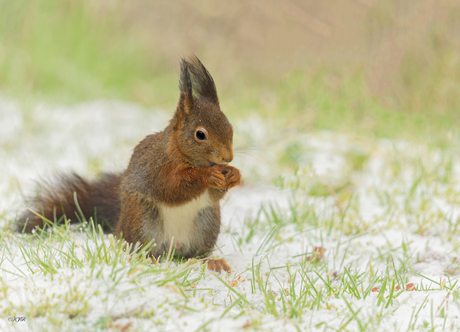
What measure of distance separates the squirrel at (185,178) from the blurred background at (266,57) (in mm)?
2438

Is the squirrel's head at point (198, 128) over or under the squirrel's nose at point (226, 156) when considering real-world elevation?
over

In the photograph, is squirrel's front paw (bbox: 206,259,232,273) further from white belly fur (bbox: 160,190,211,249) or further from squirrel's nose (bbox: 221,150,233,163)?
squirrel's nose (bbox: 221,150,233,163)

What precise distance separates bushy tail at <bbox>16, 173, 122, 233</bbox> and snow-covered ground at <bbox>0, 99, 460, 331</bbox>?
10 cm

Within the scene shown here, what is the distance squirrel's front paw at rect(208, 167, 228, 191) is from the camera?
6.68 feet

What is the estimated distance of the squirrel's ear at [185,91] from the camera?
2.06 m

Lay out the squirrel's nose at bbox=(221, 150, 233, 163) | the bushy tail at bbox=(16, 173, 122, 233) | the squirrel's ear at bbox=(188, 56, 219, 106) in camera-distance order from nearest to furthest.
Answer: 1. the squirrel's nose at bbox=(221, 150, 233, 163)
2. the squirrel's ear at bbox=(188, 56, 219, 106)
3. the bushy tail at bbox=(16, 173, 122, 233)

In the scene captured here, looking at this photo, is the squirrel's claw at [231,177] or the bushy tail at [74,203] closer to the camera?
the squirrel's claw at [231,177]

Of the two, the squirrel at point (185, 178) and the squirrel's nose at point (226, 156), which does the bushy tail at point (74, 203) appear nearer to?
the squirrel at point (185, 178)

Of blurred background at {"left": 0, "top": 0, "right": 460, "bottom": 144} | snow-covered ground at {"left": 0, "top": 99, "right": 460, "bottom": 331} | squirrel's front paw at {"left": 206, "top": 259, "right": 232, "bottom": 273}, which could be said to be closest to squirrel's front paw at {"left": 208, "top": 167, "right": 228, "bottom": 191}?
snow-covered ground at {"left": 0, "top": 99, "right": 460, "bottom": 331}

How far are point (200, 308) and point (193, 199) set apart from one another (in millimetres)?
590

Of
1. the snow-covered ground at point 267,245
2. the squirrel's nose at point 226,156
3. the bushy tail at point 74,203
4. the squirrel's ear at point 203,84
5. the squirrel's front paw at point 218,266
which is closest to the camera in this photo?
the snow-covered ground at point 267,245

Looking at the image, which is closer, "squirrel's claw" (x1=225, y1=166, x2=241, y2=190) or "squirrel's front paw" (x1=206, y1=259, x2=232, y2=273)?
"squirrel's claw" (x1=225, y1=166, x2=241, y2=190)

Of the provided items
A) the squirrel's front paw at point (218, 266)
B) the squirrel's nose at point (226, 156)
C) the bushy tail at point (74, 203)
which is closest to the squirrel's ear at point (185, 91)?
the squirrel's nose at point (226, 156)

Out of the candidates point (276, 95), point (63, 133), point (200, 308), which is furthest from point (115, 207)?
point (276, 95)
